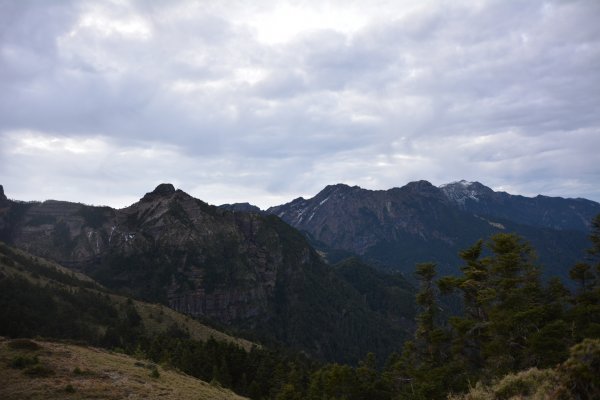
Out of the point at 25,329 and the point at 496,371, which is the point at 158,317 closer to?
the point at 25,329

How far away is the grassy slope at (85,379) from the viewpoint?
2956cm

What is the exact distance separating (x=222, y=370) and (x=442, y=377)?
4933cm

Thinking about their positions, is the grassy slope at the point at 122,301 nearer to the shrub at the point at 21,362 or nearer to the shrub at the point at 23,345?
the shrub at the point at 23,345

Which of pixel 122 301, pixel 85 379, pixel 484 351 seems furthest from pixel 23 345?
pixel 122 301

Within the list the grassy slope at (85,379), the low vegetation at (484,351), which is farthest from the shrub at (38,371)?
the grassy slope at (85,379)

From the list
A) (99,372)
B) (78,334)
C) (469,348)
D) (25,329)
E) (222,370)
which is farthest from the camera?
(78,334)

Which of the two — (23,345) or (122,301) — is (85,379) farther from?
(122,301)

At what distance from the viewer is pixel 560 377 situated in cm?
1767

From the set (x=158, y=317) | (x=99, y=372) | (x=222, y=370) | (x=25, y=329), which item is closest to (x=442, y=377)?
(x=99, y=372)

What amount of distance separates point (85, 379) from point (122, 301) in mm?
134358

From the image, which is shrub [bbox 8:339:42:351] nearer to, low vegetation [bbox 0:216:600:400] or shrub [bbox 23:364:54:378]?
low vegetation [bbox 0:216:600:400]

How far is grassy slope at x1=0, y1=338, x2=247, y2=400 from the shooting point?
A: 29562 mm

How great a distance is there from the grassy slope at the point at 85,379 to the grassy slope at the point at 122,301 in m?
88.3

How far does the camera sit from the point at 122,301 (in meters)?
156
